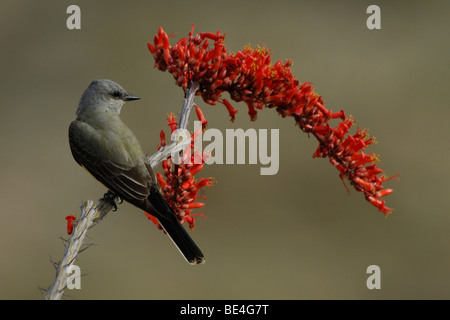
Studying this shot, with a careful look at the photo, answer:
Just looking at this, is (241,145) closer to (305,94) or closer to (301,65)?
(305,94)

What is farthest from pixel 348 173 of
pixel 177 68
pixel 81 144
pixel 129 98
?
pixel 81 144

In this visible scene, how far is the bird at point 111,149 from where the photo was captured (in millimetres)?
3953

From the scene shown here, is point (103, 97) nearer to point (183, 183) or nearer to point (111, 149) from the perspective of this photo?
point (111, 149)

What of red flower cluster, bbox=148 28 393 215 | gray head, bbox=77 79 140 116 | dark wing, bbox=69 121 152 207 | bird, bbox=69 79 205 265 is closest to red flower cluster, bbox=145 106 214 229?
bird, bbox=69 79 205 265

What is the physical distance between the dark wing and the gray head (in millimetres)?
159

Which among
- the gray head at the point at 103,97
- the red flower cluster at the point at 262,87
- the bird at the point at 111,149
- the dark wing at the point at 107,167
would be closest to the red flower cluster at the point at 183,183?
the bird at the point at 111,149

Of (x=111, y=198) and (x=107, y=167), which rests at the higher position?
(x=107, y=167)

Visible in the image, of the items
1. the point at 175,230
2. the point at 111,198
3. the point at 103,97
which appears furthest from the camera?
the point at 103,97

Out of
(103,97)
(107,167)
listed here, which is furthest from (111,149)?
(103,97)

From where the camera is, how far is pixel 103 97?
4219 mm

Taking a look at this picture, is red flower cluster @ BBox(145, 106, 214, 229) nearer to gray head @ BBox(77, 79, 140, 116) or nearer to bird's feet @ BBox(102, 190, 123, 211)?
bird's feet @ BBox(102, 190, 123, 211)

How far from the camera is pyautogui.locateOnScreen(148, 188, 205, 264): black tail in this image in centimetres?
366

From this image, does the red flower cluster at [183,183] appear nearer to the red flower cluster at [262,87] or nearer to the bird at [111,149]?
the bird at [111,149]

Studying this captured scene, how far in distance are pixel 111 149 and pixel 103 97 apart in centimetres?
42
